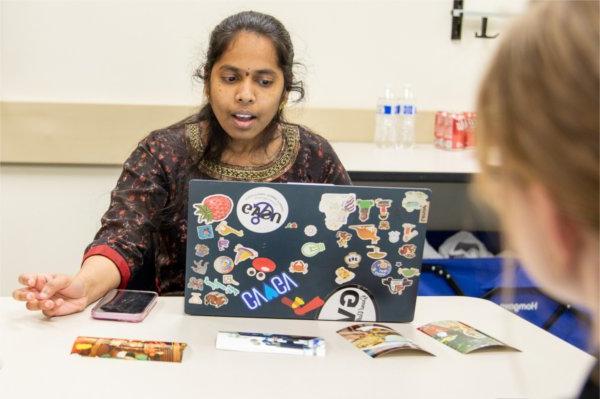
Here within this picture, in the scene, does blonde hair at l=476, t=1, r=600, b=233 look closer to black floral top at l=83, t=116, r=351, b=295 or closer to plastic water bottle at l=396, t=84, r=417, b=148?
black floral top at l=83, t=116, r=351, b=295

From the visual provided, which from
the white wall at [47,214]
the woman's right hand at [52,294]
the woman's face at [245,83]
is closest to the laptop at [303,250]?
the woman's right hand at [52,294]

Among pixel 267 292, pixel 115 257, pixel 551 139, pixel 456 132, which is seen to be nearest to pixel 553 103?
pixel 551 139

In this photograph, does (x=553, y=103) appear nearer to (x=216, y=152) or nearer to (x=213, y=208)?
(x=213, y=208)

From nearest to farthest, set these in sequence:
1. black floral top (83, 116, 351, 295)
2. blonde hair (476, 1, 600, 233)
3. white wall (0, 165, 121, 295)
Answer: blonde hair (476, 1, 600, 233) → black floral top (83, 116, 351, 295) → white wall (0, 165, 121, 295)

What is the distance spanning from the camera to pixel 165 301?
1473 mm

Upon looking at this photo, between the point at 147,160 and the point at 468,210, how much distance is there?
1.86m

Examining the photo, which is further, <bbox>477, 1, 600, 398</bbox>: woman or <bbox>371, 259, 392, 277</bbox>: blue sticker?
<bbox>371, 259, 392, 277</bbox>: blue sticker

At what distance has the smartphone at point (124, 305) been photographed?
1354mm

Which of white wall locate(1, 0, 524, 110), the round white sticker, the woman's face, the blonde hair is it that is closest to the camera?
the blonde hair

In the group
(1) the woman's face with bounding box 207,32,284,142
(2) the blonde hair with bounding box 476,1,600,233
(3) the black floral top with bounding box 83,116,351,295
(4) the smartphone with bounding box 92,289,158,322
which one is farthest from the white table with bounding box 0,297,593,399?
(2) the blonde hair with bounding box 476,1,600,233

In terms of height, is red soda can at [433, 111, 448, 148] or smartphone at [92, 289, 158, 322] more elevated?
red soda can at [433, 111, 448, 148]

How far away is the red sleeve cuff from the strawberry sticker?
33cm

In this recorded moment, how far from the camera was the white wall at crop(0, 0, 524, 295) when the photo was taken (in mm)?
2893

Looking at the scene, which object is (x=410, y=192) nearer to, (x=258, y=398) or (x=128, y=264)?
(x=258, y=398)
